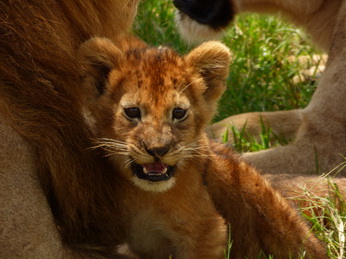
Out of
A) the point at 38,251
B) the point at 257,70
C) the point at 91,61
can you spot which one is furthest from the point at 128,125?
the point at 257,70

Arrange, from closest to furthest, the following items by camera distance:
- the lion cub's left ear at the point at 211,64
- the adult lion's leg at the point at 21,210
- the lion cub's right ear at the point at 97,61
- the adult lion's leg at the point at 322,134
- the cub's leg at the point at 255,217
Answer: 1. the adult lion's leg at the point at 21,210
2. the lion cub's right ear at the point at 97,61
3. the lion cub's left ear at the point at 211,64
4. the cub's leg at the point at 255,217
5. the adult lion's leg at the point at 322,134

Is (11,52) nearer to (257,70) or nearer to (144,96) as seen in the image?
(144,96)

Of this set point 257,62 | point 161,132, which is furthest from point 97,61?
point 257,62

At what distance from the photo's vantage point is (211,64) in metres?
3.41

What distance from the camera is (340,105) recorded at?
5172 mm

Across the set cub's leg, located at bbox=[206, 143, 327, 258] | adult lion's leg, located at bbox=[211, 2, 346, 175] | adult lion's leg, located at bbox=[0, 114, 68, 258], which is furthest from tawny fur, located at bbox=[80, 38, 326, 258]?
adult lion's leg, located at bbox=[211, 2, 346, 175]

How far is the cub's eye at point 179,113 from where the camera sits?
308 centimetres

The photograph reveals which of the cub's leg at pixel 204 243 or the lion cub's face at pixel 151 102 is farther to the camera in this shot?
the cub's leg at pixel 204 243

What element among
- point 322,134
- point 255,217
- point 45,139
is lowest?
point 322,134

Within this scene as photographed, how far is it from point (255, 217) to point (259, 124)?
215 centimetres

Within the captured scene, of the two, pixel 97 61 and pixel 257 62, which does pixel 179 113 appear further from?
Answer: pixel 257 62

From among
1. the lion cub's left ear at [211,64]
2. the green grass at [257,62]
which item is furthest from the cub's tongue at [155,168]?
the green grass at [257,62]

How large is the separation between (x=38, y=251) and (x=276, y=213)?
135 centimetres

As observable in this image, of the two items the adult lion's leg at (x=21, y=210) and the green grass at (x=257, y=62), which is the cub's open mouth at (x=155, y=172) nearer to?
the adult lion's leg at (x=21, y=210)
